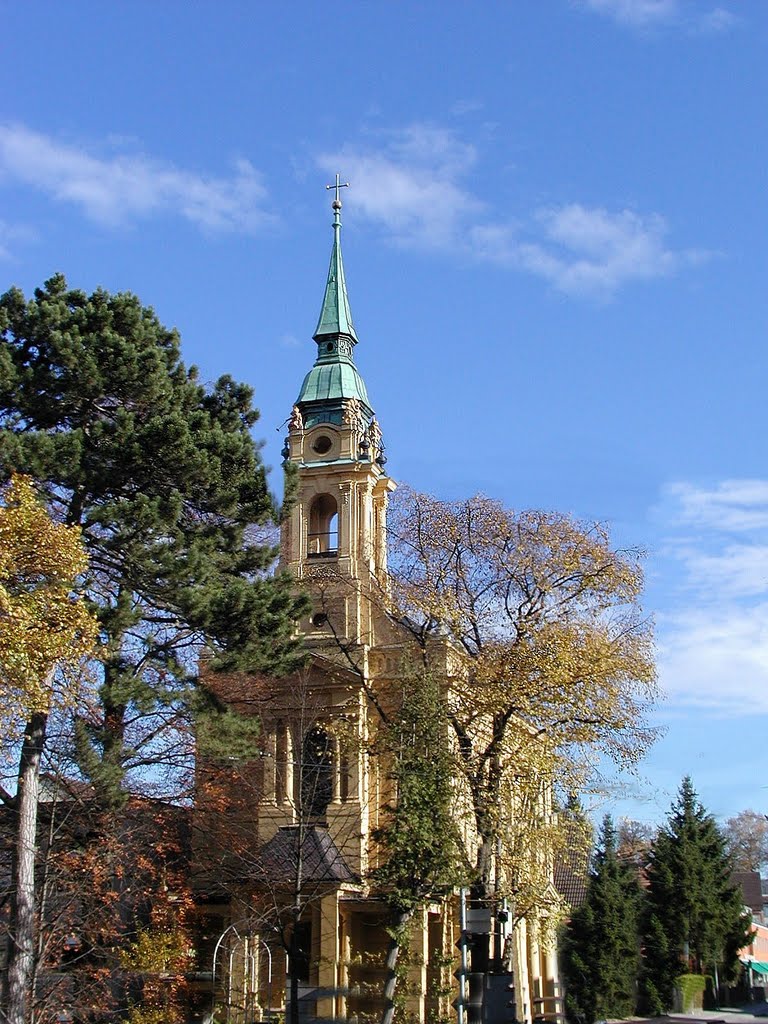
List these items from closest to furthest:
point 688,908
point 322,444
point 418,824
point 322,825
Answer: point 418,824, point 322,825, point 322,444, point 688,908

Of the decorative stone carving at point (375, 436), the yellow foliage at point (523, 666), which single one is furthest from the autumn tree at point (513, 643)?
the decorative stone carving at point (375, 436)

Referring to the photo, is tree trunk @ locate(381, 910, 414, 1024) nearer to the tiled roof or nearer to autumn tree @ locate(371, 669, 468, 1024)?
autumn tree @ locate(371, 669, 468, 1024)

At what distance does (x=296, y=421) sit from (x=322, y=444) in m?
1.41

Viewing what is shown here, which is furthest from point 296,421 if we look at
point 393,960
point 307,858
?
point 393,960

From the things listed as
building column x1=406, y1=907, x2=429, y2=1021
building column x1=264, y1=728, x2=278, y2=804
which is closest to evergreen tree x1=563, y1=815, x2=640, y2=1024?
building column x1=406, y1=907, x2=429, y2=1021

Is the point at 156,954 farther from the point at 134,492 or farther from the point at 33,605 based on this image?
the point at 33,605

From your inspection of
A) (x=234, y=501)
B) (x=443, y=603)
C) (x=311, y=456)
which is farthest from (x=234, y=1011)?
(x=311, y=456)

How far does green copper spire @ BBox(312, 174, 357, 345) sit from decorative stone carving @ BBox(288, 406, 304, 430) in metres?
4.09

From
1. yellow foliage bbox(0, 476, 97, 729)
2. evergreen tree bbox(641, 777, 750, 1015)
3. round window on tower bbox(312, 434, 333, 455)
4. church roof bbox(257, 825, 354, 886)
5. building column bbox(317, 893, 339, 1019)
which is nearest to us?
yellow foliage bbox(0, 476, 97, 729)

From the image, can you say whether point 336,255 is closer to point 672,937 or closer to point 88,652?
point 672,937

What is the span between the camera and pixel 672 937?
165ft

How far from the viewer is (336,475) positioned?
46.2 meters

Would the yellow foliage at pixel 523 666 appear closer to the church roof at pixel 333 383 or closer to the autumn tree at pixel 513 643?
the autumn tree at pixel 513 643

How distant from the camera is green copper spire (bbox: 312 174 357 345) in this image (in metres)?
50.3
